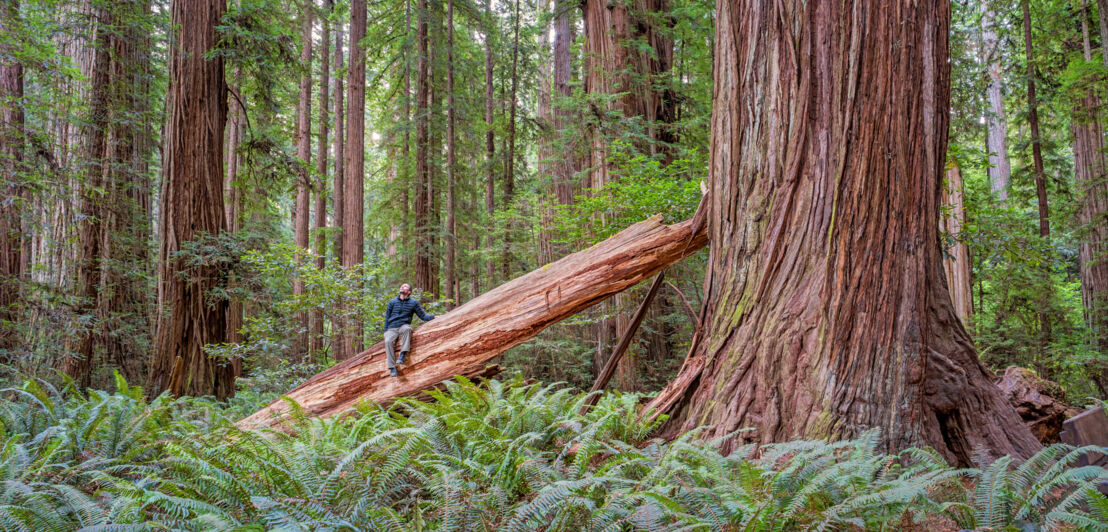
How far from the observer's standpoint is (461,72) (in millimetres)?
15508

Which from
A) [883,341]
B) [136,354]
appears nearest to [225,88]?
[136,354]

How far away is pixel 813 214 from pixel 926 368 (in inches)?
49.3

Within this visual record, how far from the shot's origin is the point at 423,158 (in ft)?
47.3

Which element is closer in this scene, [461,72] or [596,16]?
[596,16]

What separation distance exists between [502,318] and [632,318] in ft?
6.79

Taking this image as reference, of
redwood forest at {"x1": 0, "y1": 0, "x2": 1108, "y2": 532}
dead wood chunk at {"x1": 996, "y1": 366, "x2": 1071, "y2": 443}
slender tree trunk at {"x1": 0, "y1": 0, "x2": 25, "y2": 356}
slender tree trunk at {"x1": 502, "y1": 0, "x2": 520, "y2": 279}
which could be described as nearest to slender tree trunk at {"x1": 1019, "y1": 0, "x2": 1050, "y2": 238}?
redwood forest at {"x1": 0, "y1": 0, "x2": 1108, "y2": 532}

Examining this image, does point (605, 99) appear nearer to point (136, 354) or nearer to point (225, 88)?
point (225, 88)

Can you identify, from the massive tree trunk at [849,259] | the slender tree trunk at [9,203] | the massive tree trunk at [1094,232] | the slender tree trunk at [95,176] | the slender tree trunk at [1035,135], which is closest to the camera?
the massive tree trunk at [849,259]

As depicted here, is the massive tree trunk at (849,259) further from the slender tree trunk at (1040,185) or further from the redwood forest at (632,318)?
the slender tree trunk at (1040,185)

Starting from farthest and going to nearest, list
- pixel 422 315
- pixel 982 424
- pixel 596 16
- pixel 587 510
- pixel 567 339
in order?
1. pixel 567 339
2. pixel 596 16
3. pixel 422 315
4. pixel 982 424
5. pixel 587 510

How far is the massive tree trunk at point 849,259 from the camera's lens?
3.40 metres

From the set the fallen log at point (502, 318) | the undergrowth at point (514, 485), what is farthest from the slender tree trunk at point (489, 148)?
the undergrowth at point (514, 485)

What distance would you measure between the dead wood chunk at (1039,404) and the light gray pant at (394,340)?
548cm

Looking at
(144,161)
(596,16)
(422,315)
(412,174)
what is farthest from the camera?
(412,174)
